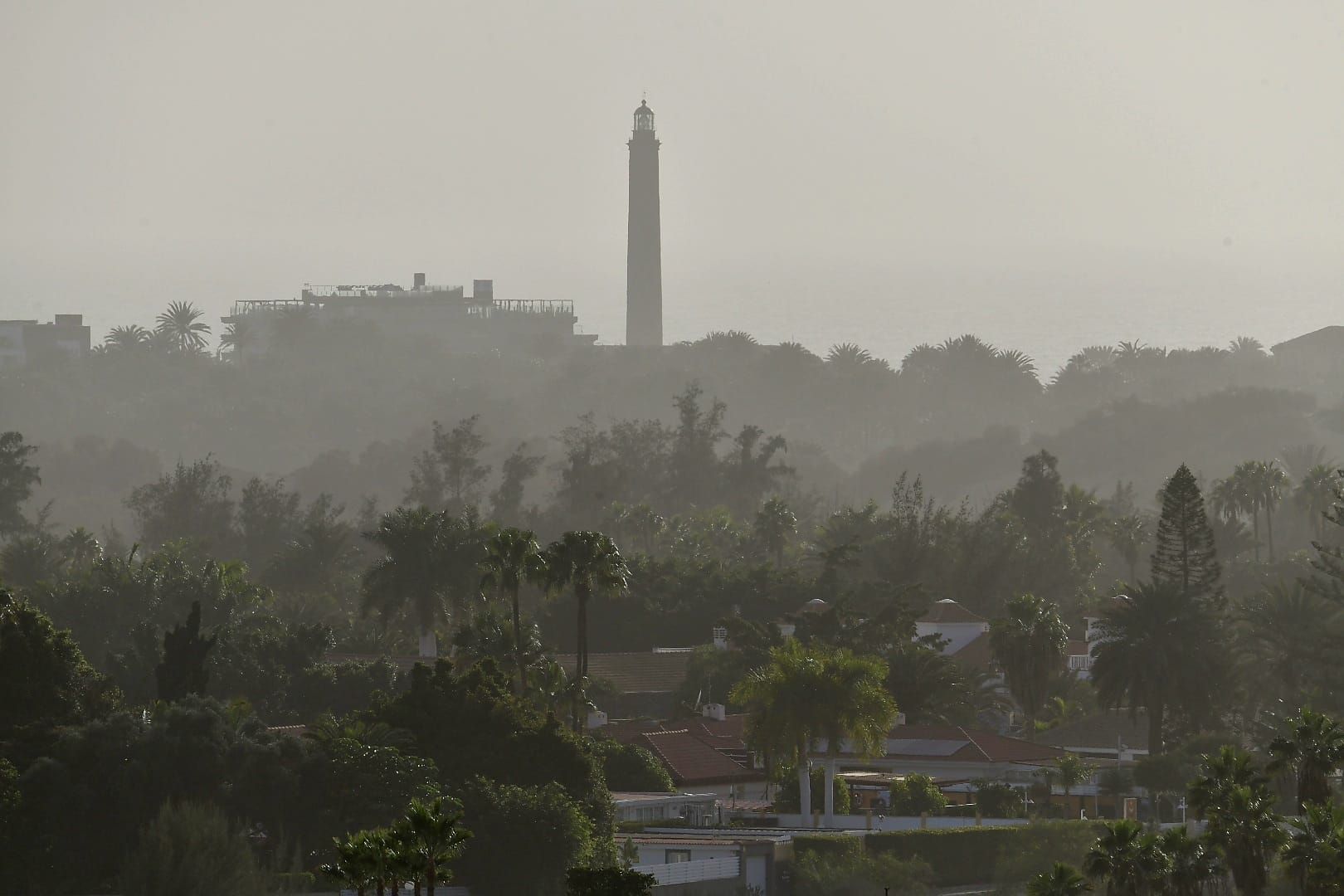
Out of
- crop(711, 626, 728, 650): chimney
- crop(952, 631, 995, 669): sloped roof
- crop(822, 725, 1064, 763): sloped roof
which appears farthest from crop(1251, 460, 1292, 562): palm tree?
crop(822, 725, 1064, 763): sloped roof

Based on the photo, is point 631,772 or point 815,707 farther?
point 631,772

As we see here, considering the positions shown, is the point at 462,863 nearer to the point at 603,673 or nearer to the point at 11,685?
the point at 11,685

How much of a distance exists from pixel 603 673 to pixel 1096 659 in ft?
59.8

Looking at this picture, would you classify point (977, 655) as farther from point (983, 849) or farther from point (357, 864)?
point (357, 864)

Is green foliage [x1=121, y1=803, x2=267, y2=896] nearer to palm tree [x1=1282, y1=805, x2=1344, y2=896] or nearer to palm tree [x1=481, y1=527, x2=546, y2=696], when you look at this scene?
palm tree [x1=481, y1=527, x2=546, y2=696]

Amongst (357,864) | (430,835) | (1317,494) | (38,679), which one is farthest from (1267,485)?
(430,835)

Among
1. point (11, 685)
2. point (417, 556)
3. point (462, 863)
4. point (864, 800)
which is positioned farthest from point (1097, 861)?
point (417, 556)

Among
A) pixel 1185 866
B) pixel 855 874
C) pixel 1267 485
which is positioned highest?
pixel 1267 485

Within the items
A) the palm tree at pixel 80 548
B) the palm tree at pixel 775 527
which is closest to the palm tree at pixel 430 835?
the palm tree at pixel 80 548

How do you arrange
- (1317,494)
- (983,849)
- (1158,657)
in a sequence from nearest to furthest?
(983,849), (1158,657), (1317,494)

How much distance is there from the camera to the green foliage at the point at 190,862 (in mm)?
50656

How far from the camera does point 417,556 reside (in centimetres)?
8338

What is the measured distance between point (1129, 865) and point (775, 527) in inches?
2819

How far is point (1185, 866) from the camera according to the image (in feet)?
160
